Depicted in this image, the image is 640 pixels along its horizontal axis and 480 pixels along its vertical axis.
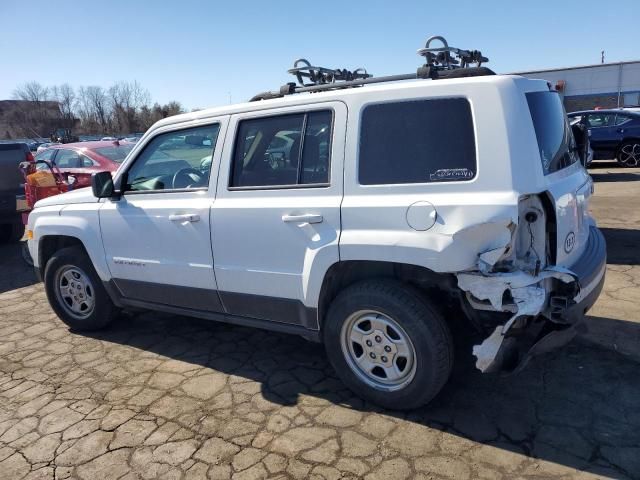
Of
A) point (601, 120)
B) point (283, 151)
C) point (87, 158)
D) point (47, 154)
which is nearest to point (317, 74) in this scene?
point (283, 151)

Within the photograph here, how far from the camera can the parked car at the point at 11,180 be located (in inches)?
331

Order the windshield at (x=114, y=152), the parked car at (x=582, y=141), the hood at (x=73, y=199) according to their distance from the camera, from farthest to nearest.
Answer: the windshield at (x=114, y=152)
the hood at (x=73, y=199)
the parked car at (x=582, y=141)

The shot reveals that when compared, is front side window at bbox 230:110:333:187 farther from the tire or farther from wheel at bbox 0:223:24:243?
wheel at bbox 0:223:24:243

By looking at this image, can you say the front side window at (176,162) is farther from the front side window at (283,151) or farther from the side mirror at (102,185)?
the front side window at (283,151)

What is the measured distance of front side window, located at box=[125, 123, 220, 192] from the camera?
3684 mm

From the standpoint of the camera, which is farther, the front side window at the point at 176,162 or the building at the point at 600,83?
the building at the point at 600,83

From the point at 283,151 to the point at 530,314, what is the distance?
1831 millimetres

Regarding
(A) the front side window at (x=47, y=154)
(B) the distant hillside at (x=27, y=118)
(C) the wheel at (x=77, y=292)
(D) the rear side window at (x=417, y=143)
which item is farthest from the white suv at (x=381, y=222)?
(B) the distant hillside at (x=27, y=118)

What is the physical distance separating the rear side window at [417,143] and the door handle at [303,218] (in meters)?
0.35

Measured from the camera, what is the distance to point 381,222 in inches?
112

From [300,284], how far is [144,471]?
137cm

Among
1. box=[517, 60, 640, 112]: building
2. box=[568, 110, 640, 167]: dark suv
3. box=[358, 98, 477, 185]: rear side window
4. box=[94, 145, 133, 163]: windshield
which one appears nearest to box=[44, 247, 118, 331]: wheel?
box=[358, 98, 477, 185]: rear side window

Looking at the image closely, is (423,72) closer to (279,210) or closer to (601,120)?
(279,210)

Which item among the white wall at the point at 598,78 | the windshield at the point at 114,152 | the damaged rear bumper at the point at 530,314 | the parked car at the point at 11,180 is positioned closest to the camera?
the damaged rear bumper at the point at 530,314
